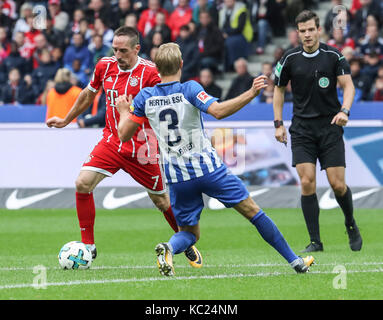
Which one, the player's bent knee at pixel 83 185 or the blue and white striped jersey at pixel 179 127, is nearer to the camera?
the blue and white striped jersey at pixel 179 127

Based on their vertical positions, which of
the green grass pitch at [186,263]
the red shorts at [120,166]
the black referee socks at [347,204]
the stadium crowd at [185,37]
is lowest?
the green grass pitch at [186,263]

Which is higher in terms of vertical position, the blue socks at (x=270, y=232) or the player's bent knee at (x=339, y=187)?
the player's bent knee at (x=339, y=187)

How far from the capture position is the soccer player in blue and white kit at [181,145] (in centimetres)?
701

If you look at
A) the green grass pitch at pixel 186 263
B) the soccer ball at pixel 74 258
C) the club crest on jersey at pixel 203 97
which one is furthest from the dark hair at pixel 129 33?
the green grass pitch at pixel 186 263

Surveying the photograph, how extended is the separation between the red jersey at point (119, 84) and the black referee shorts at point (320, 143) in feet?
5.45

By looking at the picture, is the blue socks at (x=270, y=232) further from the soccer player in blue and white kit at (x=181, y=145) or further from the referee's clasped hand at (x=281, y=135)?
the referee's clasped hand at (x=281, y=135)

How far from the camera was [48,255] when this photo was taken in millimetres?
9445

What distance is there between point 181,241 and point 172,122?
1.02 metres

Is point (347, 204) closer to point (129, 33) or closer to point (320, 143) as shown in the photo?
point (320, 143)

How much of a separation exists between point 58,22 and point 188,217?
1552 cm

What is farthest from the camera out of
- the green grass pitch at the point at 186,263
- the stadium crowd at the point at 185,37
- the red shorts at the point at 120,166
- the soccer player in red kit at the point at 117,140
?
the stadium crowd at the point at 185,37

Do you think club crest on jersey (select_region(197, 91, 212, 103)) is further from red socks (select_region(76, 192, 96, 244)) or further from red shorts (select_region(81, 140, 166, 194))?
red socks (select_region(76, 192, 96, 244))

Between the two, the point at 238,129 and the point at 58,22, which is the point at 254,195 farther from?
the point at 58,22

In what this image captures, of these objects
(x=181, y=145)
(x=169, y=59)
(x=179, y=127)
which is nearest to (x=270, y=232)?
(x=181, y=145)
